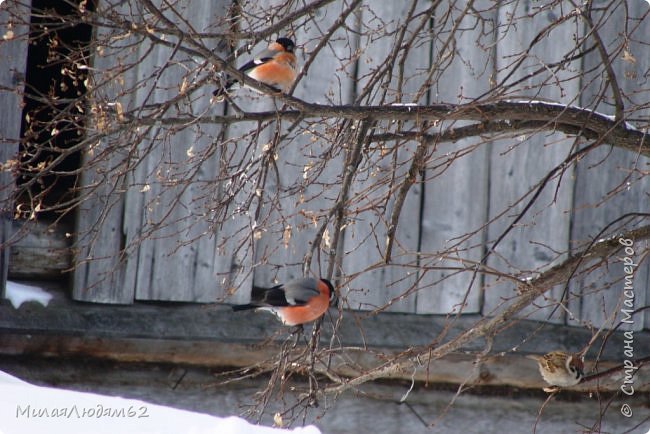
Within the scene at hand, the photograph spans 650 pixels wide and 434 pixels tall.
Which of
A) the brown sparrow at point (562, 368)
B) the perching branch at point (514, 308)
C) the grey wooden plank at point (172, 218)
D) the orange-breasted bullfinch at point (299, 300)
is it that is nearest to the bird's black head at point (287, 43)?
the grey wooden plank at point (172, 218)

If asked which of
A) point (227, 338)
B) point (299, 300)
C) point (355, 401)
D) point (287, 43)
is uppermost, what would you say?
point (287, 43)

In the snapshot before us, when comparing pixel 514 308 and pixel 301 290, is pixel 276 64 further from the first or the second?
pixel 514 308

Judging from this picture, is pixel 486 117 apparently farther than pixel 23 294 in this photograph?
No

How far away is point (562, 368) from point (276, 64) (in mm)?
2322

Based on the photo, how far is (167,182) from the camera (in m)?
4.16

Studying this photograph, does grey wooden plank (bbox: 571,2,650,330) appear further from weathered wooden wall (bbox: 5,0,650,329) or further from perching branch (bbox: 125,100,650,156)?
perching branch (bbox: 125,100,650,156)

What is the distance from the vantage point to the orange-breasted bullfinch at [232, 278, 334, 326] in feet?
13.5

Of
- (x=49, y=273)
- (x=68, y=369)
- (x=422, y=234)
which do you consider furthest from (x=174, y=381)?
(x=422, y=234)

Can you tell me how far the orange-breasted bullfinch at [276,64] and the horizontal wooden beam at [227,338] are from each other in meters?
1.39

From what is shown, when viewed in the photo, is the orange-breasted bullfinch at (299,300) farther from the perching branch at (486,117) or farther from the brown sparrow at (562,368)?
the brown sparrow at (562,368)

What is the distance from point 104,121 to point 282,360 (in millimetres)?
1200

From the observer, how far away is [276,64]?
16.4ft

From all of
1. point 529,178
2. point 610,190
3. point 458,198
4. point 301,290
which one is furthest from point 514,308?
point 610,190

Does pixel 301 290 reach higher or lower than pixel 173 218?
lower
